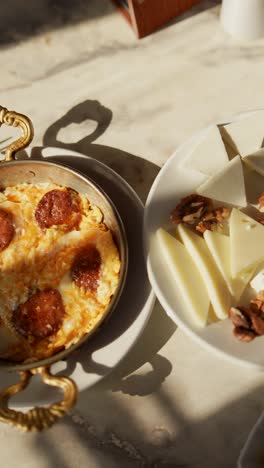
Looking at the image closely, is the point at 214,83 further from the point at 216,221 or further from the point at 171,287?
the point at 171,287

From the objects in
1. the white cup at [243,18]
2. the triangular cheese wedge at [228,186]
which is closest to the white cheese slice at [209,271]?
the triangular cheese wedge at [228,186]

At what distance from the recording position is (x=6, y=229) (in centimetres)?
152

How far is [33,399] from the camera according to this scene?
4.54 ft

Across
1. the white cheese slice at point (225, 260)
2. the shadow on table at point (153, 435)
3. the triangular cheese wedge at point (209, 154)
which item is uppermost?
the triangular cheese wedge at point (209, 154)

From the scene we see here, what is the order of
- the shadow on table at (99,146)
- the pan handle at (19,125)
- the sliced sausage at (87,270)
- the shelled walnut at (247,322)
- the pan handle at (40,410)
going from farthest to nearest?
the shadow on table at (99,146) → the pan handle at (19,125) → the sliced sausage at (87,270) → the shelled walnut at (247,322) → the pan handle at (40,410)

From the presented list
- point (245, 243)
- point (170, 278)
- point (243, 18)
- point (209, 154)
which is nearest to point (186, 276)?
point (170, 278)

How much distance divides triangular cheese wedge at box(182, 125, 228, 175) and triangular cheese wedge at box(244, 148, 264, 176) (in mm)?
63

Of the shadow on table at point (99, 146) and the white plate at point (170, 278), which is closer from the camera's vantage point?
the white plate at point (170, 278)

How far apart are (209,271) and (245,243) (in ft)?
0.38

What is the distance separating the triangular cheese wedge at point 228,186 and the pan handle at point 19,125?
0.50 meters

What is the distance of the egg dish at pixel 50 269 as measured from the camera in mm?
1424

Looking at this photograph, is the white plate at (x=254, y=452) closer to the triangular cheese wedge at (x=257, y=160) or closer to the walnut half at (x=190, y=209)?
the walnut half at (x=190, y=209)

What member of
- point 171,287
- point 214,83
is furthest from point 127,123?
point 171,287

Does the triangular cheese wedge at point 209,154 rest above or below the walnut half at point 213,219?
above
